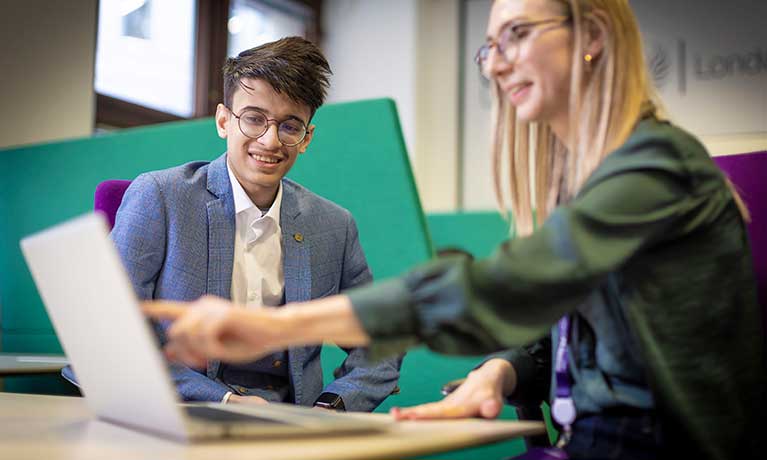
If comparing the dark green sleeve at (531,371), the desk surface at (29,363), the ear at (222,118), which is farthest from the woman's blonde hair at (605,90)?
the desk surface at (29,363)

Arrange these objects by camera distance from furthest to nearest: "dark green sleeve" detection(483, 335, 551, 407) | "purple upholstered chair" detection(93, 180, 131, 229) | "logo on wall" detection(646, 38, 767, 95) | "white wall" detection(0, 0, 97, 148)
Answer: "logo on wall" detection(646, 38, 767, 95)
"white wall" detection(0, 0, 97, 148)
"purple upholstered chair" detection(93, 180, 131, 229)
"dark green sleeve" detection(483, 335, 551, 407)

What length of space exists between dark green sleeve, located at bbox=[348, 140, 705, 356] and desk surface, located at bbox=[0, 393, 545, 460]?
0.09 metres

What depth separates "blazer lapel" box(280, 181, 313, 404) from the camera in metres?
1.56

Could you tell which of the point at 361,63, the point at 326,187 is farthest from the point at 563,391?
the point at 361,63

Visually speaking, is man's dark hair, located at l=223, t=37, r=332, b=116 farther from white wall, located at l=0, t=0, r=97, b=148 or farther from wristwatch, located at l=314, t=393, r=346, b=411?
white wall, located at l=0, t=0, r=97, b=148

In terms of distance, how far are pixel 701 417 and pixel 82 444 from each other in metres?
0.65

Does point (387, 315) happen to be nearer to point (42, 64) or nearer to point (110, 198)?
point (110, 198)

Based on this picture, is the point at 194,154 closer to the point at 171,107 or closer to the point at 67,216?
the point at 67,216

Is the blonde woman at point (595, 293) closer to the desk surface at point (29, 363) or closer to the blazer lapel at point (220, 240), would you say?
the blazer lapel at point (220, 240)

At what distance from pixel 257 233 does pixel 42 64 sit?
171 cm

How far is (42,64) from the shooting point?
9.41 ft

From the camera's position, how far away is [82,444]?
79 cm

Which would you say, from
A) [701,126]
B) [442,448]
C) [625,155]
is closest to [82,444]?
[442,448]

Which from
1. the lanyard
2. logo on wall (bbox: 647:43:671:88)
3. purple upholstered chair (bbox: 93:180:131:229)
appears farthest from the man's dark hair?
logo on wall (bbox: 647:43:671:88)
